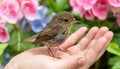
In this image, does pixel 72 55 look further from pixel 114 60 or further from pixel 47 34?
pixel 114 60

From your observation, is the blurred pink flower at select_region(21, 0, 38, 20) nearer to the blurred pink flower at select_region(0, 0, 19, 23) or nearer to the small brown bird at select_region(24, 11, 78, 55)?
the blurred pink flower at select_region(0, 0, 19, 23)

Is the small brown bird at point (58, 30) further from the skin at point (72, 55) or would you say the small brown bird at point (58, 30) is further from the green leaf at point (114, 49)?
the green leaf at point (114, 49)

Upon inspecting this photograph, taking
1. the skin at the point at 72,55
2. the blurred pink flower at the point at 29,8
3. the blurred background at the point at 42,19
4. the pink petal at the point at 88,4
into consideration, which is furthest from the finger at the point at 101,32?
the blurred pink flower at the point at 29,8

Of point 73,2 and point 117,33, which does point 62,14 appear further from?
point 117,33

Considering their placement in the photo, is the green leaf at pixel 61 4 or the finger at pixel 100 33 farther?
the green leaf at pixel 61 4

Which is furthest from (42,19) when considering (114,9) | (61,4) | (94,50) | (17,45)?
(94,50)

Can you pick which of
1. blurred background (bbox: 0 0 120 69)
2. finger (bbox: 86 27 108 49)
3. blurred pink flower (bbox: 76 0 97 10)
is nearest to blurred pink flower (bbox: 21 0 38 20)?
blurred background (bbox: 0 0 120 69)

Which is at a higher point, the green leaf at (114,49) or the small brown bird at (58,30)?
the small brown bird at (58,30)

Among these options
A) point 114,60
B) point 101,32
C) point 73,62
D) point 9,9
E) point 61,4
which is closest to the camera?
point 73,62
